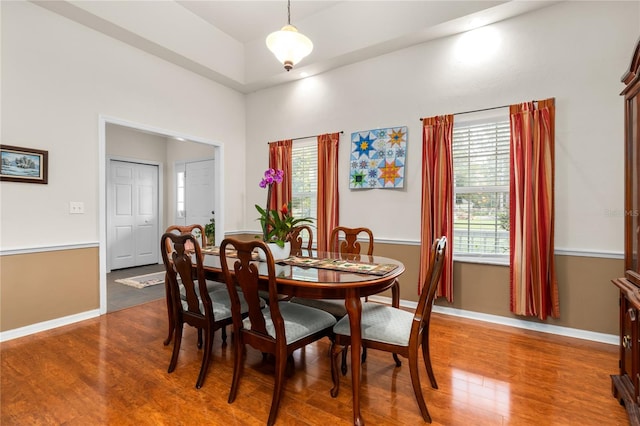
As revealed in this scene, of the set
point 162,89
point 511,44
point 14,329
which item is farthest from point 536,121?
point 14,329

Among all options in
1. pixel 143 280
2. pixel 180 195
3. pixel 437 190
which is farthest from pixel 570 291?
pixel 180 195

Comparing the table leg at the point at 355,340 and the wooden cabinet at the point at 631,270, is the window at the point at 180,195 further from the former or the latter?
the wooden cabinet at the point at 631,270

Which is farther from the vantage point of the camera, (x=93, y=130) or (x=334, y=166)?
(x=334, y=166)

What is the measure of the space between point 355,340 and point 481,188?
7.71ft

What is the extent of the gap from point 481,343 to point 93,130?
4249 mm

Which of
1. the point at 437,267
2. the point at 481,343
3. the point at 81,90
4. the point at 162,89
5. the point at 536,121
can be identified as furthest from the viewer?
the point at 162,89

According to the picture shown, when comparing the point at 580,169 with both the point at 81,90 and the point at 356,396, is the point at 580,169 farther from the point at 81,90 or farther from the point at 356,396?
the point at 81,90

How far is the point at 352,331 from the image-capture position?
1693 mm

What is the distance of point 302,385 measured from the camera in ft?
6.69

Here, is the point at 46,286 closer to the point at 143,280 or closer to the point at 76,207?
the point at 76,207

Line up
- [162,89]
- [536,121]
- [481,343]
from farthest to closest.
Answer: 1. [162,89]
2. [536,121]
3. [481,343]

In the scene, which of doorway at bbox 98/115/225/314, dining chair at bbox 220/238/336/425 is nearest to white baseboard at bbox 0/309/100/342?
doorway at bbox 98/115/225/314

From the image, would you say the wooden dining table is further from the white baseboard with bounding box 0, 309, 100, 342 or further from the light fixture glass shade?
the white baseboard with bounding box 0, 309, 100, 342

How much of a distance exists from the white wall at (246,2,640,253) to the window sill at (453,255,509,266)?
47cm
